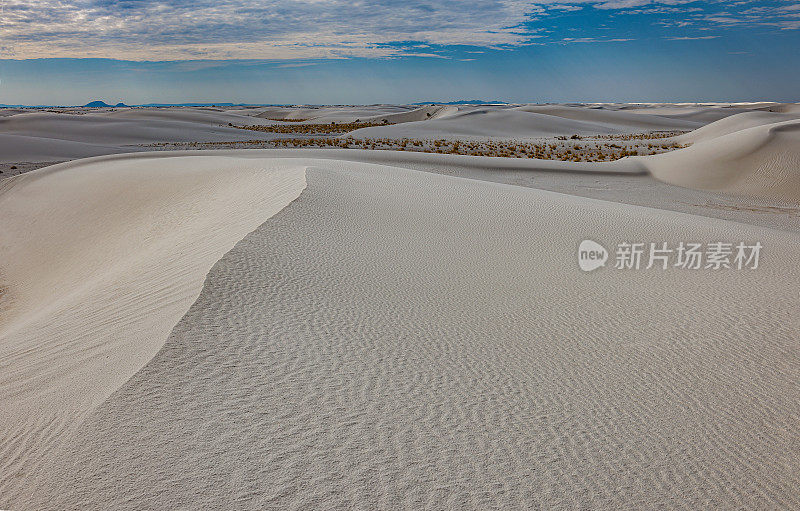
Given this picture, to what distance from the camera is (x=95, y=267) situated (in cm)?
938

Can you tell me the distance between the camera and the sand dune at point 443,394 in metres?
3.01

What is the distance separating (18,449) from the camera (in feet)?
10.5

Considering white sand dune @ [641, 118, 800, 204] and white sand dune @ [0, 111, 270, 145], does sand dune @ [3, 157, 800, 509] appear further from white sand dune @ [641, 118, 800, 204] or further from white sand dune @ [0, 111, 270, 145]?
white sand dune @ [0, 111, 270, 145]

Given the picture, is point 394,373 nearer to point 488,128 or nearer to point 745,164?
point 745,164

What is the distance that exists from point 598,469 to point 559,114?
76121mm

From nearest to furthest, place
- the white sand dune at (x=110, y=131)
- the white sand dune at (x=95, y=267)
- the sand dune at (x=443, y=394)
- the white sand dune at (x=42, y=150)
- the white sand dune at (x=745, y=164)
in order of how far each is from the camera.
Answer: the sand dune at (x=443, y=394) < the white sand dune at (x=95, y=267) < the white sand dune at (x=745, y=164) < the white sand dune at (x=42, y=150) < the white sand dune at (x=110, y=131)

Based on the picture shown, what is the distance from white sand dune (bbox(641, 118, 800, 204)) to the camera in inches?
765

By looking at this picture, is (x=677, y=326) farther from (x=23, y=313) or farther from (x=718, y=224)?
(x=23, y=313)

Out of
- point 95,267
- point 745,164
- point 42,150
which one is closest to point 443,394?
point 95,267

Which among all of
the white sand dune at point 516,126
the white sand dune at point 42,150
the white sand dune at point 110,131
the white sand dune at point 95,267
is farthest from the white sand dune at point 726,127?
the white sand dune at point 42,150

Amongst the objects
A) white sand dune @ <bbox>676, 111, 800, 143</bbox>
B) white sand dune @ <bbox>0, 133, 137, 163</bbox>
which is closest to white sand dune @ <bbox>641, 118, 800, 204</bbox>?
white sand dune @ <bbox>676, 111, 800, 143</bbox>

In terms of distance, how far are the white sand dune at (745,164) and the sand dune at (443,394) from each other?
14.6m

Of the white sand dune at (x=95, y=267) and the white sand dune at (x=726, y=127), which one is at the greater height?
the white sand dune at (x=726, y=127)

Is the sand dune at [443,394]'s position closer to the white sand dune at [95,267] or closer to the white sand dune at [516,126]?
the white sand dune at [95,267]
